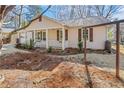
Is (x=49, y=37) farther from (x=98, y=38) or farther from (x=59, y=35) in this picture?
(x=98, y=38)

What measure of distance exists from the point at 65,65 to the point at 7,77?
1534mm

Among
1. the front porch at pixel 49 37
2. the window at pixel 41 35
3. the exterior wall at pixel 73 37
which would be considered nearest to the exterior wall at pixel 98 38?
the exterior wall at pixel 73 37

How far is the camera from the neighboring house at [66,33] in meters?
11.2

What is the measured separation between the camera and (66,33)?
1235 cm

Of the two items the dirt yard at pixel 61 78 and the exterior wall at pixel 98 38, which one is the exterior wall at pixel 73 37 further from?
the dirt yard at pixel 61 78

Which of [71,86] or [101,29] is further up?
[101,29]

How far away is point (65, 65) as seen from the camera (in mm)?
5883

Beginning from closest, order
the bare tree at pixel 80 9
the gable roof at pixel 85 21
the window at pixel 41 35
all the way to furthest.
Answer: the bare tree at pixel 80 9 < the gable roof at pixel 85 21 < the window at pixel 41 35

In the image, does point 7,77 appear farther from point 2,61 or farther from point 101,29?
point 101,29

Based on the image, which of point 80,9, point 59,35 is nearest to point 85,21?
point 59,35

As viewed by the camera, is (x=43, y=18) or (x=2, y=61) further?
(x=43, y=18)

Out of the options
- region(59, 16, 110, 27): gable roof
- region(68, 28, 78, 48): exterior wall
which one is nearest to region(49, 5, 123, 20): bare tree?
region(59, 16, 110, 27): gable roof

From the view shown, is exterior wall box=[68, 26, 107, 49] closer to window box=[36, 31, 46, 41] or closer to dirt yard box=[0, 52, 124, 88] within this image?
window box=[36, 31, 46, 41]
